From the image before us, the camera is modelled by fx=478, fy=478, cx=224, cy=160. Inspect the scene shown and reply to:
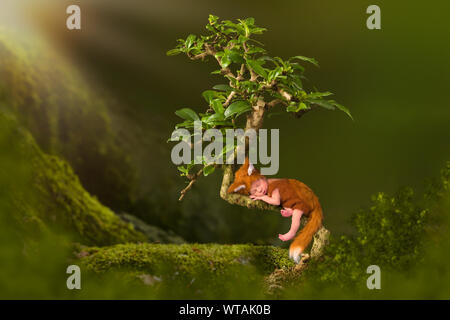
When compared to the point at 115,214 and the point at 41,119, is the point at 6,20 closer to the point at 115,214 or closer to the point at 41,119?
the point at 41,119

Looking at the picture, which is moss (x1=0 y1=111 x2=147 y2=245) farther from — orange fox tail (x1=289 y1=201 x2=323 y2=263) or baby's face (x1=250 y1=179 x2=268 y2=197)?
orange fox tail (x1=289 y1=201 x2=323 y2=263)

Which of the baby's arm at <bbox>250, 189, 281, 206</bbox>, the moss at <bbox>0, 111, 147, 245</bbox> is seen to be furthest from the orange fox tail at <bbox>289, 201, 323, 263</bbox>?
the moss at <bbox>0, 111, 147, 245</bbox>

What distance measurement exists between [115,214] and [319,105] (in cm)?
149

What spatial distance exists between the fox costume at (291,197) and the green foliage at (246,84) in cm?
25

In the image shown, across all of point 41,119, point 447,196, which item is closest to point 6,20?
point 41,119

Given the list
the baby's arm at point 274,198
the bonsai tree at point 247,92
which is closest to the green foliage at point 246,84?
the bonsai tree at point 247,92

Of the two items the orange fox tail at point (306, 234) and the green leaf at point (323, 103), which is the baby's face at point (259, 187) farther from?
the green leaf at point (323, 103)

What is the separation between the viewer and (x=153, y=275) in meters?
2.02

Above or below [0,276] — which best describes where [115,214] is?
above

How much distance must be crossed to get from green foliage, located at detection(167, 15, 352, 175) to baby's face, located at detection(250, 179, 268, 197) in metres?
0.27

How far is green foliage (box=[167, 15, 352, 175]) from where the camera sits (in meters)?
1.88
